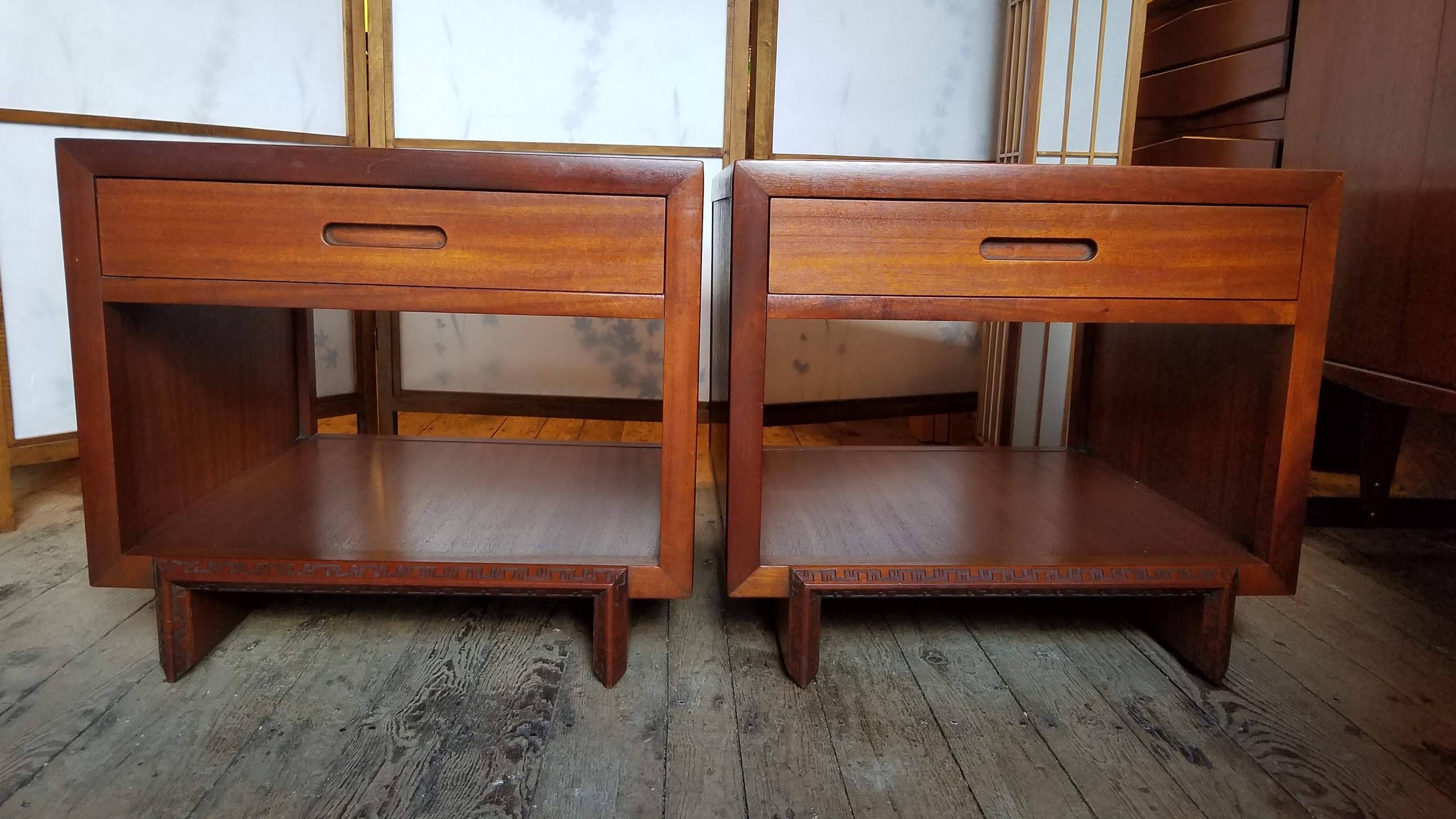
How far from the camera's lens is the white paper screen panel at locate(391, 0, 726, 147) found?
6.06ft

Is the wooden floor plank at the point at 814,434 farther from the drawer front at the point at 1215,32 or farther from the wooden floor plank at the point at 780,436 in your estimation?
the drawer front at the point at 1215,32

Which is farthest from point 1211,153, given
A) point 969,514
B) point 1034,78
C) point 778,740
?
point 778,740

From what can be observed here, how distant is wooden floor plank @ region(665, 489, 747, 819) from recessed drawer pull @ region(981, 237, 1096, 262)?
0.52 meters

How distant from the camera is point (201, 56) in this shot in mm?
1613

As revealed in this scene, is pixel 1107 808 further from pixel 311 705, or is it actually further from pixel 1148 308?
pixel 311 705

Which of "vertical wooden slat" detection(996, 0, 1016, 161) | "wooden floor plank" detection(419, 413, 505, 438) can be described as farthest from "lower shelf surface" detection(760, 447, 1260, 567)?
"wooden floor plank" detection(419, 413, 505, 438)

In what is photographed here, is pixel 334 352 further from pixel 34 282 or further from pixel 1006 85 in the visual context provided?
pixel 1006 85

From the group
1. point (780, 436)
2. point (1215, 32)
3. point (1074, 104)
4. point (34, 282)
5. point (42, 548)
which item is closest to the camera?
point (42, 548)

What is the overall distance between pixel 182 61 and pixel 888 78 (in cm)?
139

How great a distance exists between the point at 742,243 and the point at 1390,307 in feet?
2.94

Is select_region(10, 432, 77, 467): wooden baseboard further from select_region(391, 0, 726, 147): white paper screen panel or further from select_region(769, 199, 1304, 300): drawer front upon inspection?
select_region(769, 199, 1304, 300): drawer front

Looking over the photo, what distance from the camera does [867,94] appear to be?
6.51 feet

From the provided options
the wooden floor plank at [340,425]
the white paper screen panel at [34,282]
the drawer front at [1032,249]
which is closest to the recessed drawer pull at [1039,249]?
the drawer front at [1032,249]

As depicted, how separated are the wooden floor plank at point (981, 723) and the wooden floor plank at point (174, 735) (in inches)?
25.6
